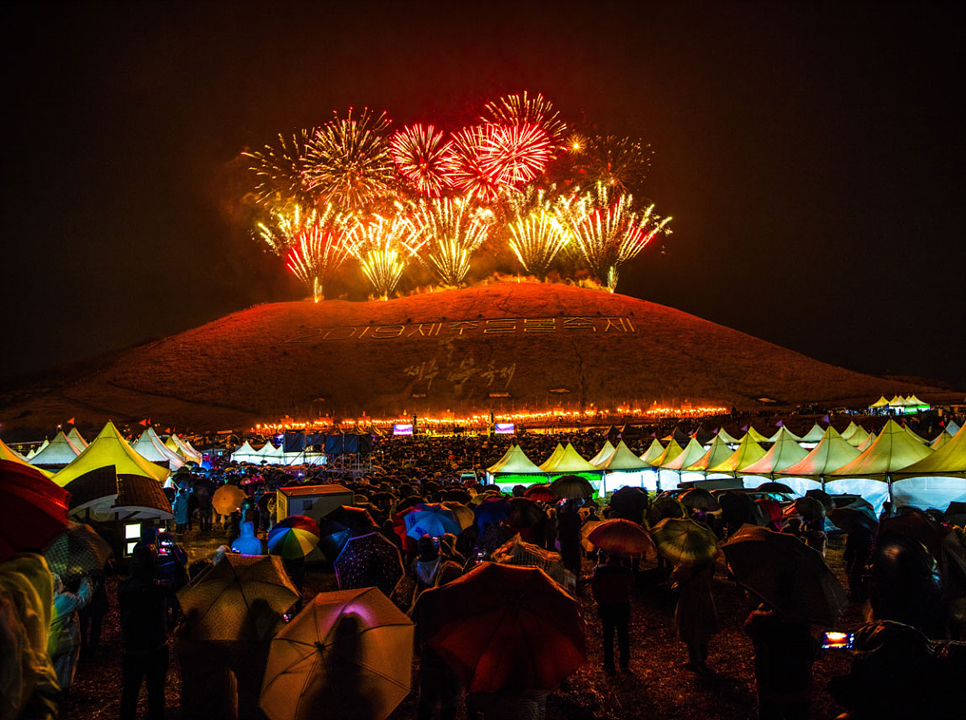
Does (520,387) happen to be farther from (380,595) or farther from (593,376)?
(380,595)

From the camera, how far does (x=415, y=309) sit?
109 meters

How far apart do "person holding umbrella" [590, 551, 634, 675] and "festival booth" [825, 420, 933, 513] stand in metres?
11.6

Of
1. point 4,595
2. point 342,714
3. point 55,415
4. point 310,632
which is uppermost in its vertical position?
point 4,595

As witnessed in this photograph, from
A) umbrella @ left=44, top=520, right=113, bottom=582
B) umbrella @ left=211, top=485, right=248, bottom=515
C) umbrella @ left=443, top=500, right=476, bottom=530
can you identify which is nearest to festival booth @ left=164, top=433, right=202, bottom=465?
umbrella @ left=211, top=485, right=248, bottom=515

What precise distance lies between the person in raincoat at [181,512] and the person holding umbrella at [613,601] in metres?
14.4

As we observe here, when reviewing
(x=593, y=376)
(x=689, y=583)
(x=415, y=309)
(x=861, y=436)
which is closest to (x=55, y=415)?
(x=415, y=309)

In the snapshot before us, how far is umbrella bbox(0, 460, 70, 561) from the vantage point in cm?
390

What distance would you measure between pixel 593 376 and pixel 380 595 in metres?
77.7

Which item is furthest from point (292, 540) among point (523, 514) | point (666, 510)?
point (666, 510)

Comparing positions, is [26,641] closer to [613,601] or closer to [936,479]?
[613,601]

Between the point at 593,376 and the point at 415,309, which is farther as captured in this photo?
the point at 415,309

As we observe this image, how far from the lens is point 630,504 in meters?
13.6

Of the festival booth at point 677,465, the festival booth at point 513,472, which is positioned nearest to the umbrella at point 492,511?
the festival booth at point 513,472

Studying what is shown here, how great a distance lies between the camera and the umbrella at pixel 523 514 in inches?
433
